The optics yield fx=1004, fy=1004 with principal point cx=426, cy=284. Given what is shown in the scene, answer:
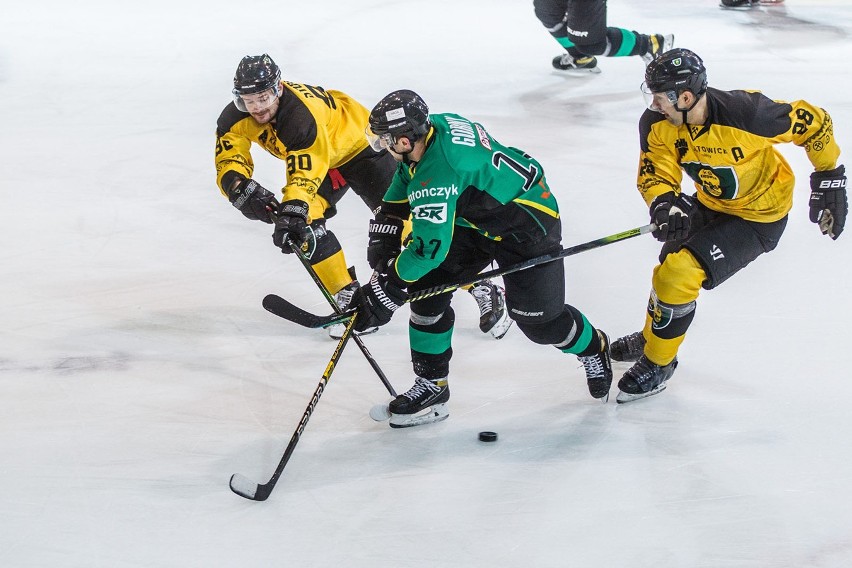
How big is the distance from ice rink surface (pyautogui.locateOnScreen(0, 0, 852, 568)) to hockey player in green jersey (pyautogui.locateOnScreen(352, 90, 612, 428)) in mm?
183

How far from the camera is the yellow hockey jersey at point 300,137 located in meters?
3.33

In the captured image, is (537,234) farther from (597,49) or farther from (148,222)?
(597,49)

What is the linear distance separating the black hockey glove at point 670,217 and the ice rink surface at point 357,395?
0.55 metres

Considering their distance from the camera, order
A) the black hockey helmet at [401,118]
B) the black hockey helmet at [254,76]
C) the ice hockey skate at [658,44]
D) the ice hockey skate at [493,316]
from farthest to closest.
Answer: the ice hockey skate at [658,44], the ice hockey skate at [493,316], the black hockey helmet at [254,76], the black hockey helmet at [401,118]

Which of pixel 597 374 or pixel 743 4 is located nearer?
pixel 597 374

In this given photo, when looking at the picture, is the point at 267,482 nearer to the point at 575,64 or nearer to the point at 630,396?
the point at 630,396

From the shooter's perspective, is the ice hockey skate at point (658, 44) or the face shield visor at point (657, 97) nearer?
the face shield visor at point (657, 97)

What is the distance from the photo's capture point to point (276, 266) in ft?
13.6

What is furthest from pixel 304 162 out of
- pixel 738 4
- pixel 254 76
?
pixel 738 4

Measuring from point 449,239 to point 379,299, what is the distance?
28cm

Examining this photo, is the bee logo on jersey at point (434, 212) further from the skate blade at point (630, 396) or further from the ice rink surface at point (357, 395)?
the skate blade at point (630, 396)

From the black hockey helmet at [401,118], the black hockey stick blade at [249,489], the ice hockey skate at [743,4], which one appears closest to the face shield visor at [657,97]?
the black hockey helmet at [401,118]

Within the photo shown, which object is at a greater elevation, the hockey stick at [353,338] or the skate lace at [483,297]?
the hockey stick at [353,338]

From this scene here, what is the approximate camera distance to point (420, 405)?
3018 mm
